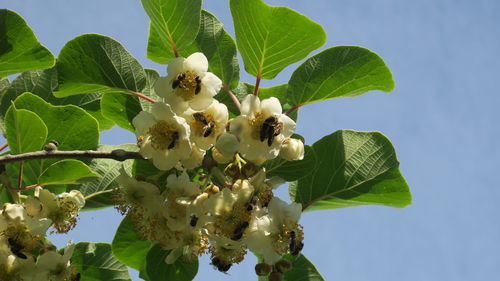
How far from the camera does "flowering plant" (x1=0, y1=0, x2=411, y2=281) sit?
6.27 feet

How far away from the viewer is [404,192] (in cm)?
227

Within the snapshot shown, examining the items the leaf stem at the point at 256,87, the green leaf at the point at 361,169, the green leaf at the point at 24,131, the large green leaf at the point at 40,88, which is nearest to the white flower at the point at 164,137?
the leaf stem at the point at 256,87

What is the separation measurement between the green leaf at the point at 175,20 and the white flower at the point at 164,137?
1.00 ft

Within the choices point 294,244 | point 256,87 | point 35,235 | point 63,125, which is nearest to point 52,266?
point 35,235

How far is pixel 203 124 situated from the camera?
1.94 meters

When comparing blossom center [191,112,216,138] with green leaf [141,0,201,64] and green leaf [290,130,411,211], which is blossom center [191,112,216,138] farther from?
green leaf [290,130,411,211]

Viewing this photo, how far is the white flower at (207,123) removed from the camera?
76.3 inches

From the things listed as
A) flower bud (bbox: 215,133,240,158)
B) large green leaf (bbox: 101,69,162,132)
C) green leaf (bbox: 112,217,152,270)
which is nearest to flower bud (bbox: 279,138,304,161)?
flower bud (bbox: 215,133,240,158)

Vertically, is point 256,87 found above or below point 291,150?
above

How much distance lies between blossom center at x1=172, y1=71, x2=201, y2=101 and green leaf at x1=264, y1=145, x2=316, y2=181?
0.39m

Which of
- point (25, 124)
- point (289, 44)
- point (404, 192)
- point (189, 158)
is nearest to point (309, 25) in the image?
point (289, 44)

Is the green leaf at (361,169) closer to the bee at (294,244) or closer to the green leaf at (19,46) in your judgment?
the bee at (294,244)

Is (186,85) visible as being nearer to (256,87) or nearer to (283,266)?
(256,87)

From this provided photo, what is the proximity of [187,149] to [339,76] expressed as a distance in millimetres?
629
